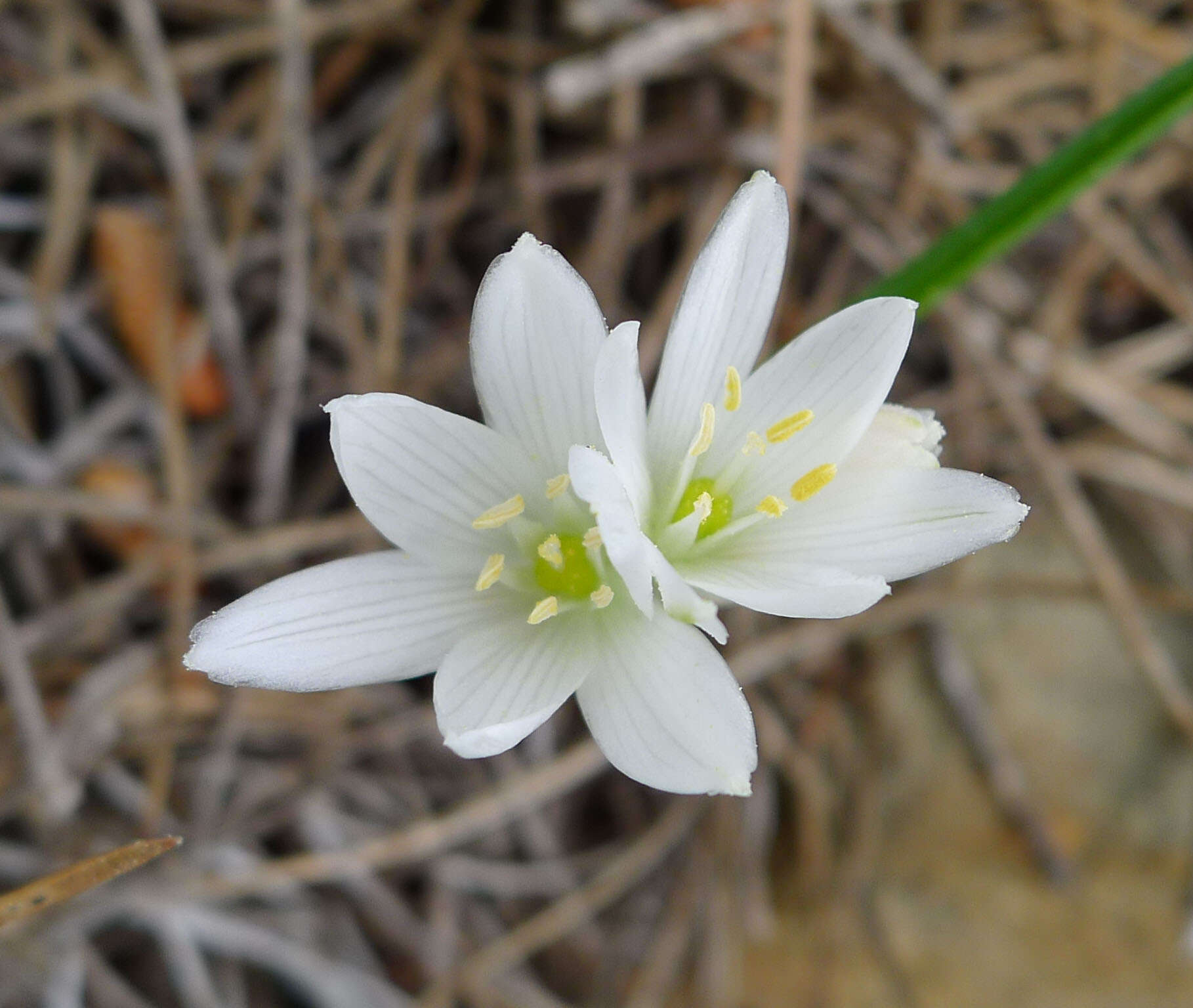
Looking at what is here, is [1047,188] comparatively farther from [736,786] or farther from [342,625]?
[342,625]

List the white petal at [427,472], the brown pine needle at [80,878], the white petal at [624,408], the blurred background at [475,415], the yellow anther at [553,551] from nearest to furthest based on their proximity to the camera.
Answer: the brown pine needle at [80,878]
the white petal at [624,408]
the white petal at [427,472]
the yellow anther at [553,551]
the blurred background at [475,415]

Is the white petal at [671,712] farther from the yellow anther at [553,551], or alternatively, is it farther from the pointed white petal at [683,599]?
the yellow anther at [553,551]

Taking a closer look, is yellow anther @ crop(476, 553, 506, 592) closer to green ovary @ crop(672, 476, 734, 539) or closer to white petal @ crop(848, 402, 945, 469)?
green ovary @ crop(672, 476, 734, 539)

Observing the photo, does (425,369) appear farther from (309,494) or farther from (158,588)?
(158,588)

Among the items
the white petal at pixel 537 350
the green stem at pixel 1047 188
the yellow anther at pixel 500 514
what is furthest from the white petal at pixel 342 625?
the green stem at pixel 1047 188

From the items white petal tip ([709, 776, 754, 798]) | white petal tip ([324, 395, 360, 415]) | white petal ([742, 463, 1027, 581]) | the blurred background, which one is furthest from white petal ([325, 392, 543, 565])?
the blurred background

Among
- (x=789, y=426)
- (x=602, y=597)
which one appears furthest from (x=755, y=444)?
(x=602, y=597)
